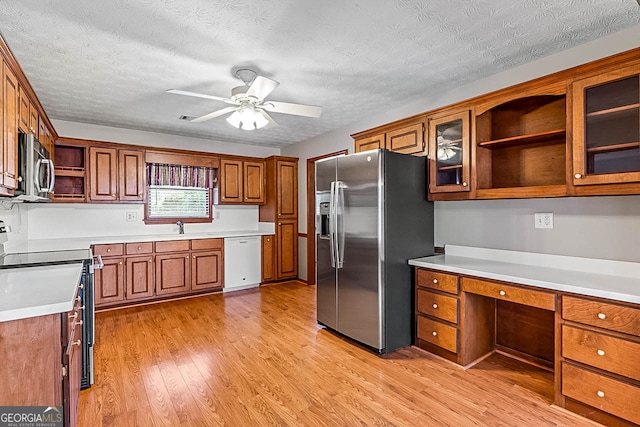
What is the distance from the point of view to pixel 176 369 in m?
2.64

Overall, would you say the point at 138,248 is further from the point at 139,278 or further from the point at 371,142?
the point at 371,142

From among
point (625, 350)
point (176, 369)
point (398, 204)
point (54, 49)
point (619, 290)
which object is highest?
point (54, 49)

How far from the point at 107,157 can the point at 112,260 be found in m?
1.33

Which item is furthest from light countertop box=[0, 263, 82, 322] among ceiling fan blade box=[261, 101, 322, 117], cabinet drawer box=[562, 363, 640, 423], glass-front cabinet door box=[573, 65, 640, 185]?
glass-front cabinet door box=[573, 65, 640, 185]

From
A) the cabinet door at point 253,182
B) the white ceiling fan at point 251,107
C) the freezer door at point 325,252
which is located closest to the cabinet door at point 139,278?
the cabinet door at point 253,182

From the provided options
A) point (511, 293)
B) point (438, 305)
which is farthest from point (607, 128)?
point (438, 305)

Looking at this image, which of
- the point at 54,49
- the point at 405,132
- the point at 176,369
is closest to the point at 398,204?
the point at 405,132

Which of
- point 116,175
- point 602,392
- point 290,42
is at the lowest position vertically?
point 602,392

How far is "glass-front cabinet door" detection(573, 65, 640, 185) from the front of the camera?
1984 millimetres

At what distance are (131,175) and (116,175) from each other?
174mm

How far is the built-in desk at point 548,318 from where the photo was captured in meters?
1.87

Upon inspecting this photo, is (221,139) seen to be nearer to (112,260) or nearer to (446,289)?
(112,260)

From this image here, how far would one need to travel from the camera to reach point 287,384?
95.7 inches

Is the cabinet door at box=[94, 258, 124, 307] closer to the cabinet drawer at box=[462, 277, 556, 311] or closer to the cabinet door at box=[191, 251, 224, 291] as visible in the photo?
A: the cabinet door at box=[191, 251, 224, 291]
